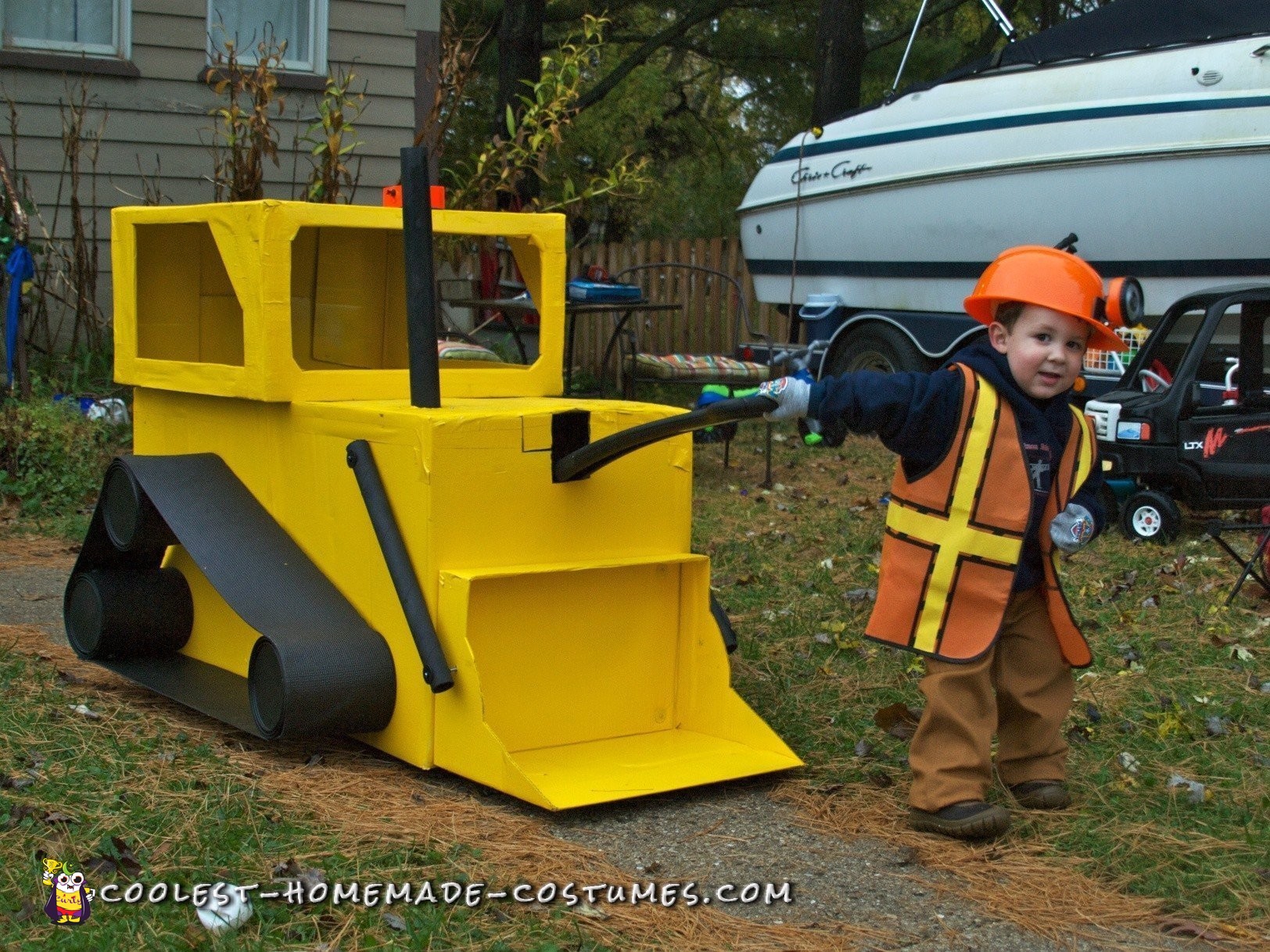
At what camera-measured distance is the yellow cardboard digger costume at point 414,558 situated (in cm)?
373

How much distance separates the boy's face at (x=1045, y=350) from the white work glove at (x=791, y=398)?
542mm

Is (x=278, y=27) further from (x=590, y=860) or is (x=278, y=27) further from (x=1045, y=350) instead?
(x=590, y=860)

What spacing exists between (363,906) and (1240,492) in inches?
205

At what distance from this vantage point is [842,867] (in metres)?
3.34

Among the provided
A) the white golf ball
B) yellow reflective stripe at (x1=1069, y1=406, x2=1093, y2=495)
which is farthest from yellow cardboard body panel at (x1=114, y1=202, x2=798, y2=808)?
yellow reflective stripe at (x1=1069, y1=406, x2=1093, y2=495)

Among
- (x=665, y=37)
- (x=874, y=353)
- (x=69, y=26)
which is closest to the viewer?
(x=69, y=26)

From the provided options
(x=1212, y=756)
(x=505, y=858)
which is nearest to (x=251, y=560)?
(x=505, y=858)

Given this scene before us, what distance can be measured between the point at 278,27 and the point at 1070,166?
5157mm

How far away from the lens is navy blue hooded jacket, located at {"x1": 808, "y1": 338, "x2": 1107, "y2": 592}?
3324 millimetres

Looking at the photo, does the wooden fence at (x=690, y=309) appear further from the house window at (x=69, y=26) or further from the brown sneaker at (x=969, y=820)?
the brown sneaker at (x=969, y=820)

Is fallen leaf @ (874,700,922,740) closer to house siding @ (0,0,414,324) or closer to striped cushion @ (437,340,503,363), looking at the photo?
striped cushion @ (437,340,503,363)

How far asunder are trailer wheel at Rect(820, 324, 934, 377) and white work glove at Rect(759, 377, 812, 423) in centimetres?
701

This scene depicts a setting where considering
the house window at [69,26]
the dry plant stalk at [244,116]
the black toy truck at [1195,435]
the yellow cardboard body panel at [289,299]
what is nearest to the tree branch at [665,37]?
the dry plant stalk at [244,116]

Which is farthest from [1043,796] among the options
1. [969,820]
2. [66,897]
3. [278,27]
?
[278,27]
